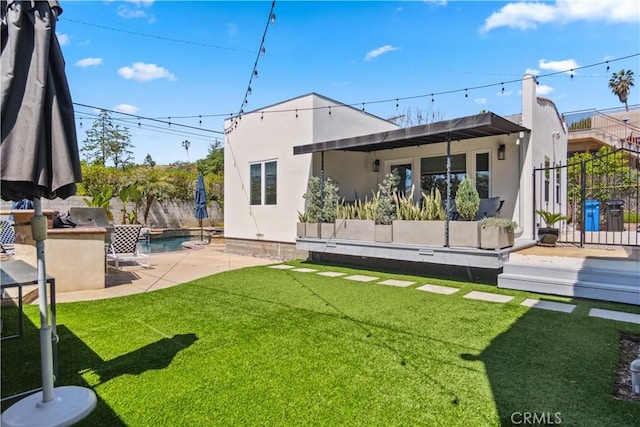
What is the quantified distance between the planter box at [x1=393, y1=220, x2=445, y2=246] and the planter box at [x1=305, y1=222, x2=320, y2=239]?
210cm

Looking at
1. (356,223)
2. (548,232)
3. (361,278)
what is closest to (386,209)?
(356,223)

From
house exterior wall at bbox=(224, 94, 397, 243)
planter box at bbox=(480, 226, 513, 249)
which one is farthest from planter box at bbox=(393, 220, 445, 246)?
house exterior wall at bbox=(224, 94, 397, 243)

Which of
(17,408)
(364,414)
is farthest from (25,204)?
(364,414)

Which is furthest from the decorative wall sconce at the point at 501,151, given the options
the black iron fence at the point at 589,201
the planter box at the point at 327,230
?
the planter box at the point at 327,230

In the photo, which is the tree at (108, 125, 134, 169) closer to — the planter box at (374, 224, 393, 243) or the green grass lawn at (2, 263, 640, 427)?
the planter box at (374, 224, 393, 243)

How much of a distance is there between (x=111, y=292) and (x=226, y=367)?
406 cm

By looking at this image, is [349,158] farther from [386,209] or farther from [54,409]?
[54,409]

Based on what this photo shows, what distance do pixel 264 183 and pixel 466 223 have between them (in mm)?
6222

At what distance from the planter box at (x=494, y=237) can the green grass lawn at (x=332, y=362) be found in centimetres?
125

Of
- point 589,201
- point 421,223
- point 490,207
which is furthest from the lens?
point 589,201

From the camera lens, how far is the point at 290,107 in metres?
10.1

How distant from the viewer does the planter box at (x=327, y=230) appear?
8.80m

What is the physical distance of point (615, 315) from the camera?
464cm

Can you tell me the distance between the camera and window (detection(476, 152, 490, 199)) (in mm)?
8906
